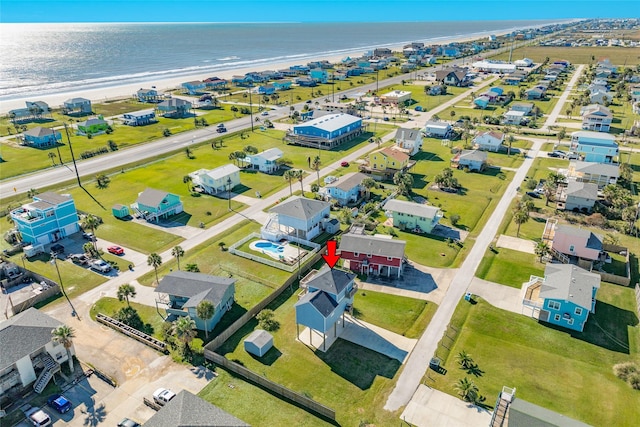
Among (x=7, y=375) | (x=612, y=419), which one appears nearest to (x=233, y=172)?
(x=7, y=375)

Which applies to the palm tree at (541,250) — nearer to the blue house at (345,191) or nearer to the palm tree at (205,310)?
the blue house at (345,191)

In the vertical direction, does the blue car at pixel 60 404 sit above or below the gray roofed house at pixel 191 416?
below

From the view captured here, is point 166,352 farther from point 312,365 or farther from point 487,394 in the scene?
point 487,394

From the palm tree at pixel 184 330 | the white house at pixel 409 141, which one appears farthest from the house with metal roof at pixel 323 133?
the palm tree at pixel 184 330

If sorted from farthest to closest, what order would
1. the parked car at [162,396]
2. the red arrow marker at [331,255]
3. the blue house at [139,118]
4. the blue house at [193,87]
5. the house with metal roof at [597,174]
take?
the blue house at [193,87]
the blue house at [139,118]
the house with metal roof at [597,174]
the red arrow marker at [331,255]
the parked car at [162,396]

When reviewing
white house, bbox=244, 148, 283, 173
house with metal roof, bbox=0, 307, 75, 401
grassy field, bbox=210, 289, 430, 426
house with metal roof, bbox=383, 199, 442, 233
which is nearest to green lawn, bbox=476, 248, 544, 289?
house with metal roof, bbox=383, 199, 442, 233

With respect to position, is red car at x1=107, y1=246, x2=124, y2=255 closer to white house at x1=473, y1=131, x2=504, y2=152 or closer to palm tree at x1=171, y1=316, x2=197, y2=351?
palm tree at x1=171, y1=316, x2=197, y2=351
